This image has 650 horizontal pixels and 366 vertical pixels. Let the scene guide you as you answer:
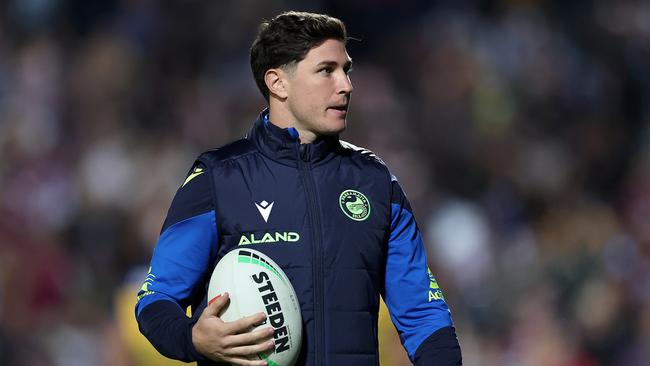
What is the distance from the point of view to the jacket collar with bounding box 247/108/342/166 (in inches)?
160

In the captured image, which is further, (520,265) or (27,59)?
(27,59)

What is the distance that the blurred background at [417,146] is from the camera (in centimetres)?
907

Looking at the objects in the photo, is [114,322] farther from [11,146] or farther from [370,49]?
[370,49]

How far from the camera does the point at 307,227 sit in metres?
3.95

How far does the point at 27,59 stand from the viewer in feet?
35.8

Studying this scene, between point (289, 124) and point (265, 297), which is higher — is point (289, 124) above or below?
above

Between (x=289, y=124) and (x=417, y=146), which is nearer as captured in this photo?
(x=289, y=124)

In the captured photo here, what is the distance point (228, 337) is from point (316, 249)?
0.45 meters

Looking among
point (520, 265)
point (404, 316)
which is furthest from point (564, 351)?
point (404, 316)

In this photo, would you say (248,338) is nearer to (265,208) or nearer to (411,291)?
(265,208)

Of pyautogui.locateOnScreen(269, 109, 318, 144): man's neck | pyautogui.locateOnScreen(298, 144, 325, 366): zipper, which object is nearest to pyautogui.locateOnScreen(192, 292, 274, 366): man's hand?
pyautogui.locateOnScreen(298, 144, 325, 366): zipper

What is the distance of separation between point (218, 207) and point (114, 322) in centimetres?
485

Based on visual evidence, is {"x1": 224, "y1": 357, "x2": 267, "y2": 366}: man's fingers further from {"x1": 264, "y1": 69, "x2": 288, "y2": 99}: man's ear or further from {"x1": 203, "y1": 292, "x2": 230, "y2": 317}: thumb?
{"x1": 264, "y1": 69, "x2": 288, "y2": 99}: man's ear

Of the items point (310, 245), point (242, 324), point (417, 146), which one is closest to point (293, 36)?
point (310, 245)
